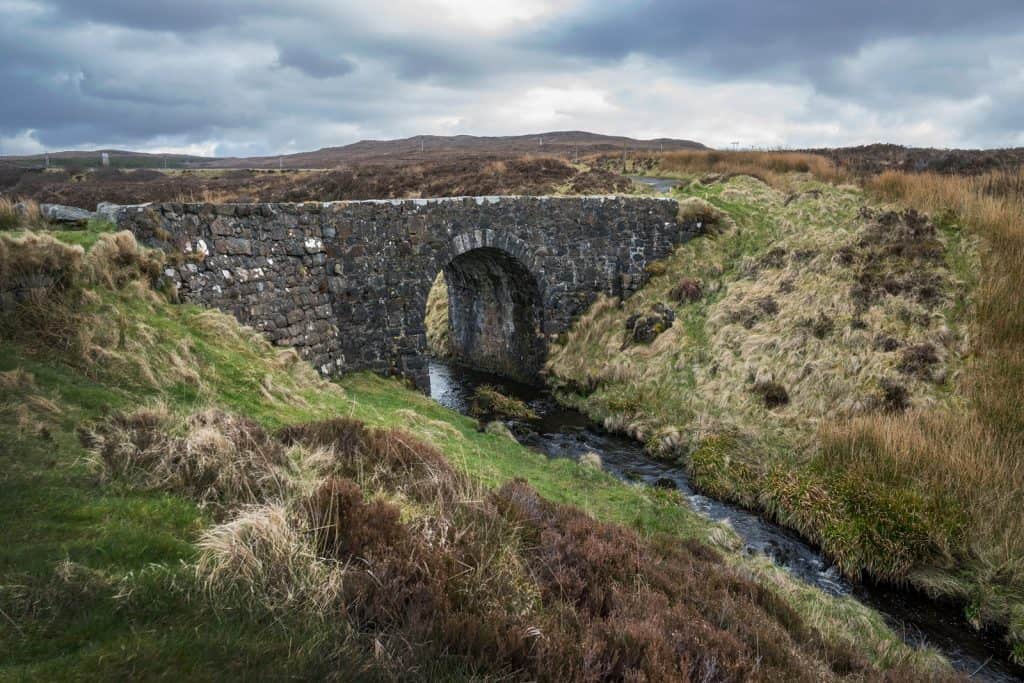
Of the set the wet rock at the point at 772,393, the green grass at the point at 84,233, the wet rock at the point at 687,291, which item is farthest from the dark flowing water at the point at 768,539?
the green grass at the point at 84,233

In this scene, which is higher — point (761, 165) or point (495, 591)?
point (761, 165)

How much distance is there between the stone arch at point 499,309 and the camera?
22016 millimetres

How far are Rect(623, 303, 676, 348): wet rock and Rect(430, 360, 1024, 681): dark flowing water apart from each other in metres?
3.55

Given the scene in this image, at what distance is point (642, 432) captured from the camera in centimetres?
1716

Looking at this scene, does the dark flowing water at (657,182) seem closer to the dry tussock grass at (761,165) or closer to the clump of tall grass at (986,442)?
the dry tussock grass at (761,165)

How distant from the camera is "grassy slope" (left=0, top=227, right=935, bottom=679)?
152 inches

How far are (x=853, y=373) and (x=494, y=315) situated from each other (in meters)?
12.9

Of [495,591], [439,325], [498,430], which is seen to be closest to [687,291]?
[498,430]

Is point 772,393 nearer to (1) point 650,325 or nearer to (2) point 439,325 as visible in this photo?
(1) point 650,325

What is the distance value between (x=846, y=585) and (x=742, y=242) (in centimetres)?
1574

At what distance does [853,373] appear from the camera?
1566cm

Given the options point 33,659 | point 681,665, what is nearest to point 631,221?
point 681,665

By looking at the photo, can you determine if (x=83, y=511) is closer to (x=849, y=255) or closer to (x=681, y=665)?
(x=681, y=665)

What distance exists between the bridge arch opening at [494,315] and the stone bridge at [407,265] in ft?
0.19
